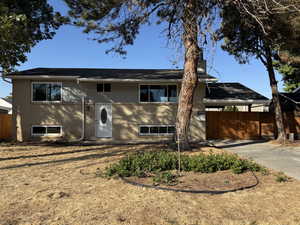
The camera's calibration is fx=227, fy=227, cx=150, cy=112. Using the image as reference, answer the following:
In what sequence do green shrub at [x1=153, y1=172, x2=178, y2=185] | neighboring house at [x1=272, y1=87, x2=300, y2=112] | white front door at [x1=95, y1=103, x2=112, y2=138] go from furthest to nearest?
neighboring house at [x1=272, y1=87, x2=300, y2=112]
white front door at [x1=95, y1=103, x2=112, y2=138]
green shrub at [x1=153, y1=172, x2=178, y2=185]

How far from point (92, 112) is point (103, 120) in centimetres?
77

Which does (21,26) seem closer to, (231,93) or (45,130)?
(45,130)

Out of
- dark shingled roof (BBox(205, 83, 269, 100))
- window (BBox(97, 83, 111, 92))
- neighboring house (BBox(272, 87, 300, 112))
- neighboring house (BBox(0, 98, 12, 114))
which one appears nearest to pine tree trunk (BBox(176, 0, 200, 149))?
dark shingled roof (BBox(205, 83, 269, 100))

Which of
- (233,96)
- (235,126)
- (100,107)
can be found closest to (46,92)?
(100,107)

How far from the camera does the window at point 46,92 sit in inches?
500

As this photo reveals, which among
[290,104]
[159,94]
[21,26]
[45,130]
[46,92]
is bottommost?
[45,130]

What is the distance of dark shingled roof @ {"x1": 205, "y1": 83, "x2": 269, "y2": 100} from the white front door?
5931 mm

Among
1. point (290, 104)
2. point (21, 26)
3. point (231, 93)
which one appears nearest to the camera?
point (21, 26)

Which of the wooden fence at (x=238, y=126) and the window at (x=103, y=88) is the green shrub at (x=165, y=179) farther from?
the wooden fence at (x=238, y=126)

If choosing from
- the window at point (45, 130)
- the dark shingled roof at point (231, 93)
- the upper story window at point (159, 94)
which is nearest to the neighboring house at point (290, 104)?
the dark shingled roof at point (231, 93)

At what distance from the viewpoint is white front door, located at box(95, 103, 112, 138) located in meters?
13.1

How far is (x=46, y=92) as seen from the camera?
1277cm

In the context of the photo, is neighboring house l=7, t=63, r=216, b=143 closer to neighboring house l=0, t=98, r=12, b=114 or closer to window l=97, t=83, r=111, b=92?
window l=97, t=83, r=111, b=92

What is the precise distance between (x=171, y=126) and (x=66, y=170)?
8062 mm
